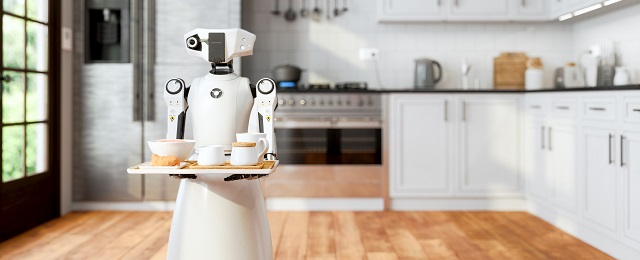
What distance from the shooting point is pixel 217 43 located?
2.16 m

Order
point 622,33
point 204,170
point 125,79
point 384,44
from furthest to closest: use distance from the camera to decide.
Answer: point 384,44
point 125,79
point 622,33
point 204,170

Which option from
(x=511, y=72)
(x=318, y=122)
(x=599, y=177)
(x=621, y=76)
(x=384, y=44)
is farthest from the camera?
(x=384, y=44)

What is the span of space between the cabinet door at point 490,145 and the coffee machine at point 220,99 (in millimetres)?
2428

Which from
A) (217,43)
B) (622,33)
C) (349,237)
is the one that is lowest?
(349,237)

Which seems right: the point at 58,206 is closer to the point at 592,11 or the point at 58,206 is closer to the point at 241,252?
the point at 241,252

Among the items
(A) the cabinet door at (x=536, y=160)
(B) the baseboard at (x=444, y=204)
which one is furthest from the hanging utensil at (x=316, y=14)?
(A) the cabinet door at (x=536, y=160)

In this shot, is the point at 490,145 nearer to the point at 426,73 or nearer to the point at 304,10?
the point at 426,73

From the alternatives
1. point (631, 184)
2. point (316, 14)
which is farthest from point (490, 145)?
point (316, 14)

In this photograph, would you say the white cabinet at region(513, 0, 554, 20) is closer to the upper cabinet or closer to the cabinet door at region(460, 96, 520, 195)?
the upper cabinet

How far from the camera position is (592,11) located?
13.9 ft

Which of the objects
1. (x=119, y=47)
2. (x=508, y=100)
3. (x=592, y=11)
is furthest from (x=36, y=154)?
(x=592, y=11)

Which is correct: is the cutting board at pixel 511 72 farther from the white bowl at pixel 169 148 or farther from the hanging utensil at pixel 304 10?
the white bowl at pixel 169 148

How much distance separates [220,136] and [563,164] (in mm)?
2416

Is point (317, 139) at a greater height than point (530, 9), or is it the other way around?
point (530, 9)
